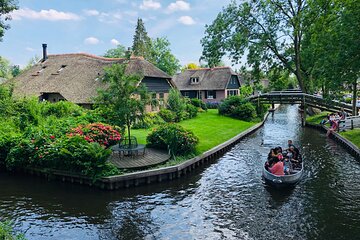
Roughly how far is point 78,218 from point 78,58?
3207 cm

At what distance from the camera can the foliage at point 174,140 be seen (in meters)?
18.9

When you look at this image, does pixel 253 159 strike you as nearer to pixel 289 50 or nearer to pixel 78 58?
pixel 289 50

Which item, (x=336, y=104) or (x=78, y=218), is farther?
(x=336, y=104)

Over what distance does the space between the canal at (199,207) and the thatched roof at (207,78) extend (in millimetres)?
36929

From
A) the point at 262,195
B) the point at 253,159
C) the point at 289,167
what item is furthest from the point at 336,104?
the point at 262,195

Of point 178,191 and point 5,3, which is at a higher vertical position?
point 5,3

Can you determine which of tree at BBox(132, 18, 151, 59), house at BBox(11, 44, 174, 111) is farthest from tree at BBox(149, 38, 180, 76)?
house at BBox(11, 44, 174, 111)

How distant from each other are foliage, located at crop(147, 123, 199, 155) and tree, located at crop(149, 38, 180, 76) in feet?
179

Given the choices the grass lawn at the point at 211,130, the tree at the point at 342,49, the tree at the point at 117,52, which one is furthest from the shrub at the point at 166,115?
the tree at the point at 117,52

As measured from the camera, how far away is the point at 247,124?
115 ft

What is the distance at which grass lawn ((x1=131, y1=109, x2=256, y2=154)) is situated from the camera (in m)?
23.2

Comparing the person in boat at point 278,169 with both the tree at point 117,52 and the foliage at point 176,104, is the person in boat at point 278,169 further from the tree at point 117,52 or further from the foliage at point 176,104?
the tree at point 117,52

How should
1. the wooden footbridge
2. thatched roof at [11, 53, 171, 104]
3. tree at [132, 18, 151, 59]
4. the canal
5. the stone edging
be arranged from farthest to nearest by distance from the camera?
tree at [132, 18, 151, 59]
thatched roof at [11, 53, 171, 104]
the wooden footbridge
the stone edging
the canal

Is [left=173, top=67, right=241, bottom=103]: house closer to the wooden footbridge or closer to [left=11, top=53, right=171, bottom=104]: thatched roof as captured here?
the wooden footbridge
